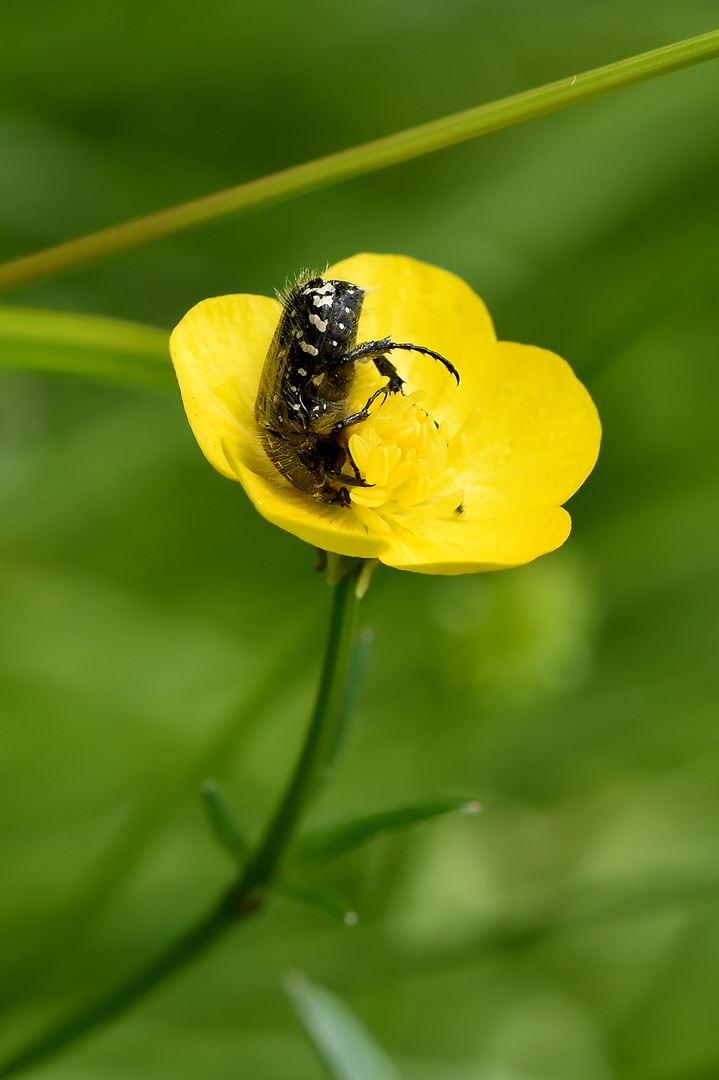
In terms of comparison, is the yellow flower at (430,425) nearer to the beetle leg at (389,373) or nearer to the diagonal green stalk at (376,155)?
the beetle leg at (389,373)

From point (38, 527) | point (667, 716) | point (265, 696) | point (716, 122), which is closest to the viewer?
point (265, 696)

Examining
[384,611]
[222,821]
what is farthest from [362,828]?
[384,611]

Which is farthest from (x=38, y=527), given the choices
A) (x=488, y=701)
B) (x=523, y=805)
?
(x=523, y=805)

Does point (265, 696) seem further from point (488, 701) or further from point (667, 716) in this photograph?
point (667, 716)

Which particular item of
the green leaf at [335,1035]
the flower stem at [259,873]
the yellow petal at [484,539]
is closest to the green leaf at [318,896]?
the flower stem at [259,873]

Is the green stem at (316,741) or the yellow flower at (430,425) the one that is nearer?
the green stem at (316,741)

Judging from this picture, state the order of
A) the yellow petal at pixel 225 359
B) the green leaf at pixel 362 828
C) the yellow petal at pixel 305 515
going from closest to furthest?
the yellow petal at pixel 305 515 → the green leaf at pixel 362 828 → the yellow petal at pixel 225 359
